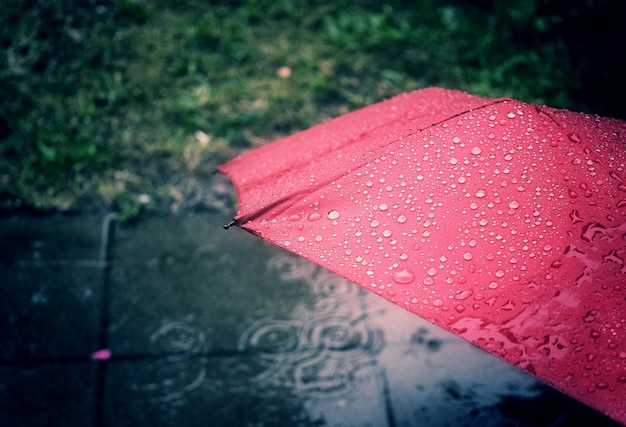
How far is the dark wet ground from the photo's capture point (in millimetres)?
2342

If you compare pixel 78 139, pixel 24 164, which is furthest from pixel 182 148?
pixel 24 164

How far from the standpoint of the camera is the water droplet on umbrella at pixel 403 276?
1325 millimetres

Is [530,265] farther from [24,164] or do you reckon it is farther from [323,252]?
[24,164]

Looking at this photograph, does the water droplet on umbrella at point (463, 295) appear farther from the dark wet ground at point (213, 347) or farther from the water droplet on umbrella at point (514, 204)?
the dark wet ground at point (213, 347)

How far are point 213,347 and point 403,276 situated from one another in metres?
1.48

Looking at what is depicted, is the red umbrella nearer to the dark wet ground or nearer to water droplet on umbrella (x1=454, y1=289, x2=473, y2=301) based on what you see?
water droplet on umbrella (x1=454, y1=289, x2=473, y2=301)

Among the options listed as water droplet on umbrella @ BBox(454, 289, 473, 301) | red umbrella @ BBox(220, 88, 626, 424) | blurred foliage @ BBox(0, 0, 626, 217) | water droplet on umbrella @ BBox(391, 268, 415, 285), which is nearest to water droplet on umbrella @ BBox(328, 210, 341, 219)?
red umbrella @ BBox(220, 88, 626, 424)

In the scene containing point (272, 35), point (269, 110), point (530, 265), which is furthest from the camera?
point (272, 35)

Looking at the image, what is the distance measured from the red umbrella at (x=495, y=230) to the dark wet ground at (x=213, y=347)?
1.24m

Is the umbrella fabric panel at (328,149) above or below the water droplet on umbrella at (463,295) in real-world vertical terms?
above

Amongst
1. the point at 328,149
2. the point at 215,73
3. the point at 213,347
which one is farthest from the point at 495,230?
the point at 215,73

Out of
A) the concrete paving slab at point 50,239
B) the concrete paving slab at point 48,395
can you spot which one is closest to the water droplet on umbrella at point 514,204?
the concrete paving slab at point 48,395

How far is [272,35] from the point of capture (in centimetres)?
423

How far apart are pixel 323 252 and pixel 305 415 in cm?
130
